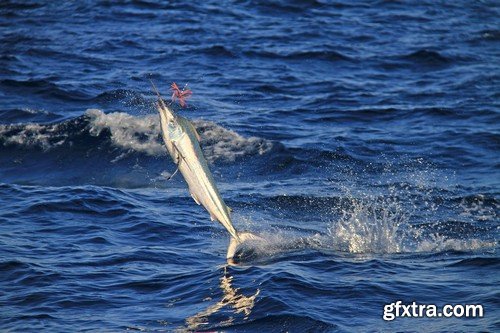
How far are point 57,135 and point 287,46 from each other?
759cm

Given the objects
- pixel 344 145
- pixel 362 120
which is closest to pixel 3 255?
pixel 344 145

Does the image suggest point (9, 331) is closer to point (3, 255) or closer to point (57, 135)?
point (3, 255)

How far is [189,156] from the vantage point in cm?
841

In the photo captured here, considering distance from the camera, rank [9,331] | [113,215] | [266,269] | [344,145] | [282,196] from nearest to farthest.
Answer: [9,331]
[266,269]
[113,215]
[282,196]
[344,145]

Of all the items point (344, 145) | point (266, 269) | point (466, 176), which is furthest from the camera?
point (344, 145)

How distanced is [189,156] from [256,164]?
7.02m

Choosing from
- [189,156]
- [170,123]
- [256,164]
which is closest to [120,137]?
[256,164]

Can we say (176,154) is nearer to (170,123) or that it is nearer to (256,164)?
(170,123)

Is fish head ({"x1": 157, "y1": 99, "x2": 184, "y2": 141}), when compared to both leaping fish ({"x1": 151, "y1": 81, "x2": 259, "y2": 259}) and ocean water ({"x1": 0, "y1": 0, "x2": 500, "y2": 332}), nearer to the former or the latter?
leaping fish ({"x1": 151, "y1": 81, "x2": 259, "y2": 259})

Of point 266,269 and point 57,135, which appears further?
point 57,135

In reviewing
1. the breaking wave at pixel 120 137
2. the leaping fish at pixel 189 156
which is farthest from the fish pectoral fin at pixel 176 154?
the breaking wave at pixel 120 137

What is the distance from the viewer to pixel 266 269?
1023 cm

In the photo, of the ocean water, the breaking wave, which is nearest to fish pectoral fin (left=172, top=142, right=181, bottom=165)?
the ocean water

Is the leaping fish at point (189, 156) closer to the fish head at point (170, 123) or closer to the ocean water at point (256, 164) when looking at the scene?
the fish head at point (170, 123)
